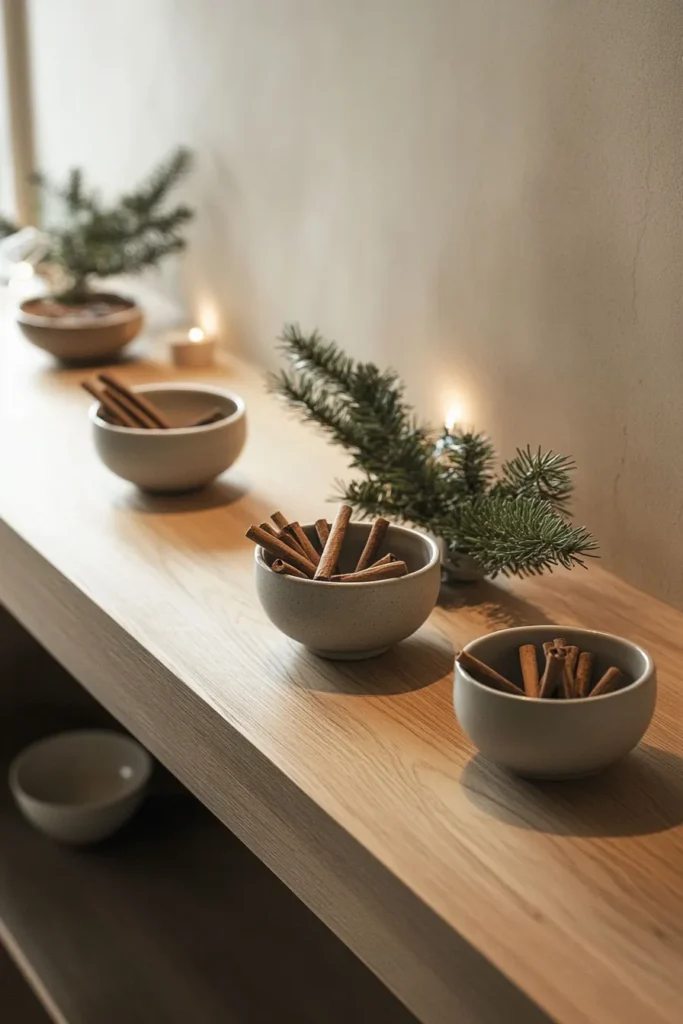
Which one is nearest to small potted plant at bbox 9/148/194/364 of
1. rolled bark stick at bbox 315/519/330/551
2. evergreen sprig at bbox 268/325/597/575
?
evergreen sprig at bbox 268/325/597/575

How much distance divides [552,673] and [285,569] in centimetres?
22

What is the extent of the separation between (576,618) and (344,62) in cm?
73

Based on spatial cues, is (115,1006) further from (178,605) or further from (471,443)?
(471,443)

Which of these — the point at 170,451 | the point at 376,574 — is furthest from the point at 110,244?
the point at 376,574

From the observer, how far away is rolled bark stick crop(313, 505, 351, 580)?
932mm

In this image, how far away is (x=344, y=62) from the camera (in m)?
1.41

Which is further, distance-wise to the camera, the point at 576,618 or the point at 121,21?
the point at 121,21

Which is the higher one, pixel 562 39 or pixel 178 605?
pixel 562 39

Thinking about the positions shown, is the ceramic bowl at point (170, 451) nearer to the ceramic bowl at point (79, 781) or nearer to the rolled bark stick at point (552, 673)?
the ceramic bowl at point (79, 781)

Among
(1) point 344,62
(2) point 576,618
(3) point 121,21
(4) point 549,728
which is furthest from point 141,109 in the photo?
(4) point 549,728

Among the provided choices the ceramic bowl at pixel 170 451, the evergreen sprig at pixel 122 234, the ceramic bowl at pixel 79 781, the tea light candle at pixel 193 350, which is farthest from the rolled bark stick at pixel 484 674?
the evergreen sprig at pixel 122 234

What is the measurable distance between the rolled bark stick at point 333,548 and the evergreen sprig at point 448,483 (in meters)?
0.06

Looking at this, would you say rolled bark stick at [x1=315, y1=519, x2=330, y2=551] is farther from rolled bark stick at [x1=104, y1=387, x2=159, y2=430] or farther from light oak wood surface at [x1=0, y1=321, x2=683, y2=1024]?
rolled bark stick at [x1=104, y1=387, x2=159, y2=430]

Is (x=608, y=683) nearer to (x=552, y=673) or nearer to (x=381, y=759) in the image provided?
(x=552, y=673)
